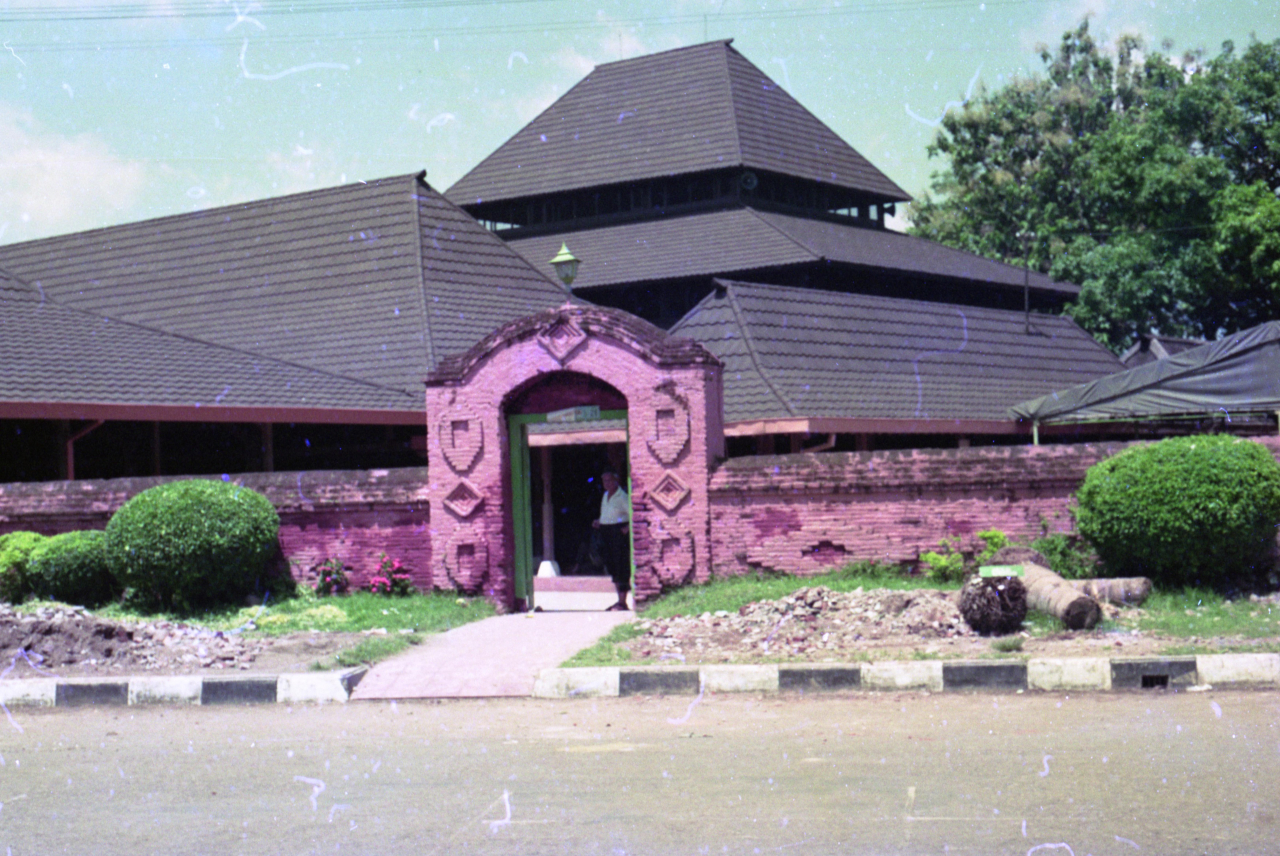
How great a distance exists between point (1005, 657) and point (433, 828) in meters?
5.21

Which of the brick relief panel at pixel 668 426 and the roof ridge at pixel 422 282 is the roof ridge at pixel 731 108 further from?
the brick relief panel at pixel 668 426

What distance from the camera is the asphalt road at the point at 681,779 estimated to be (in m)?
5.72

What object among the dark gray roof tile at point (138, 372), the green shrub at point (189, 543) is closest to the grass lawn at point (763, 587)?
the green shrub at point (189, 543)

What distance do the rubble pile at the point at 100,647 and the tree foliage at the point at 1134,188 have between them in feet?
103

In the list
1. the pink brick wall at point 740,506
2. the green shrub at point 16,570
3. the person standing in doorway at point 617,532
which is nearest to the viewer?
the pink brick wall at point 740,506

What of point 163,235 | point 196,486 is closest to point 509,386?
point 196,486

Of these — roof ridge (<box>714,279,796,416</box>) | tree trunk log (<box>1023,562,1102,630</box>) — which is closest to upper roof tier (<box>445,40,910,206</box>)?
roof ridge (<box>714,279,796,416</box>)

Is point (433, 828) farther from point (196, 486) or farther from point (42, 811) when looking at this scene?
point (196, 486)

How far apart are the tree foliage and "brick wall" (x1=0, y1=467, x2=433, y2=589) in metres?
27.8

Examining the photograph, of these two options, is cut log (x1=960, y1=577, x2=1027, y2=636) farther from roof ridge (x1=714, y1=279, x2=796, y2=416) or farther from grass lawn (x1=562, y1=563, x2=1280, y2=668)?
roof ridge (x1=714, y1=279, x2=796, y2=416)

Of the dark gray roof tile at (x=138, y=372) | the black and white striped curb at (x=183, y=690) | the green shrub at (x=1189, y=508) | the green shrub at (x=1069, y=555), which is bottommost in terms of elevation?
the black and white striped curb at (x=183, y=690)

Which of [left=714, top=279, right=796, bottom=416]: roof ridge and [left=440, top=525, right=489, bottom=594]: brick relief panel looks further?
[left=714, top=279, right=796, bottom=416]: roof ridge

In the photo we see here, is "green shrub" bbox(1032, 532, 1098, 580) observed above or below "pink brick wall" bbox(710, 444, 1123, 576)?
below

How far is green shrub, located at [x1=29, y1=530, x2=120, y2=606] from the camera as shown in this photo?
15.1 meters
